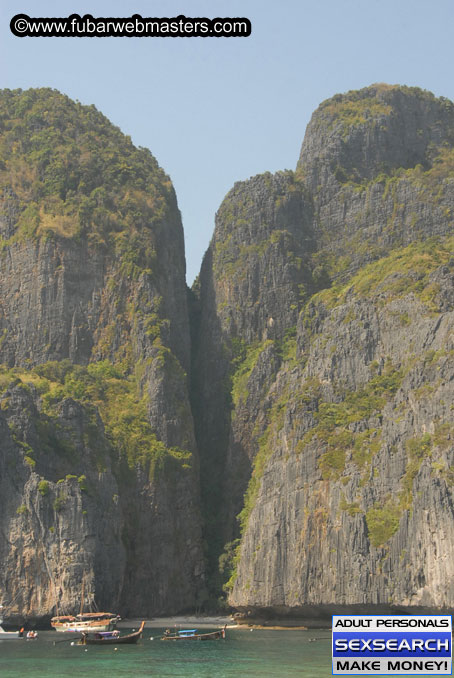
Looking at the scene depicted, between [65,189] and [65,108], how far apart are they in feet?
51.9

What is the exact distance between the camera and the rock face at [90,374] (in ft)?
290

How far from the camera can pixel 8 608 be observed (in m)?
84.8

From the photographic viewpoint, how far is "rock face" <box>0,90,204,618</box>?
290 ft

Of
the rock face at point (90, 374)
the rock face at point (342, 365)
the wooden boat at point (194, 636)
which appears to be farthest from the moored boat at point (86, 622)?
the rock face at point (342, 365)

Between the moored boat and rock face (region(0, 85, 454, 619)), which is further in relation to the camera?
rock face (region(0, 85, 454, 619))

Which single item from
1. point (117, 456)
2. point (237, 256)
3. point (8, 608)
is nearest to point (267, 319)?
point (237, 256)

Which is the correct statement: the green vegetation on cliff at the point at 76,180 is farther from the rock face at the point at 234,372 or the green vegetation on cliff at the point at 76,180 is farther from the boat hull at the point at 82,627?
the boat hull at the point at 82,627

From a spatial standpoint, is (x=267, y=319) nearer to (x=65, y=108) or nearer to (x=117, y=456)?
(x=117, y=456)

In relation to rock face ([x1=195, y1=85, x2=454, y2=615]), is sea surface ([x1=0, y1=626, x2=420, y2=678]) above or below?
below

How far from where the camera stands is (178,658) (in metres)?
62.9

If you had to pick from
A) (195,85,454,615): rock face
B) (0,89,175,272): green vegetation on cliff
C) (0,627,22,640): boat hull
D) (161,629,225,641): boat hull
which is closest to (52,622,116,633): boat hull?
(0,627,22,640): boat hull

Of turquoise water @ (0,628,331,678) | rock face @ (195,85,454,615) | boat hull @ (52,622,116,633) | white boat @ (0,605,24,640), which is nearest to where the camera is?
turquoise water @ (0,628,331,678)

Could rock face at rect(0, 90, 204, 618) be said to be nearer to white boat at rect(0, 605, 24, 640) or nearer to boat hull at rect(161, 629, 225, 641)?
white boat at rect(0, 605, 24, 640)

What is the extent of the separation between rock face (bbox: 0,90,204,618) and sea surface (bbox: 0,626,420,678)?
34.9 ft
